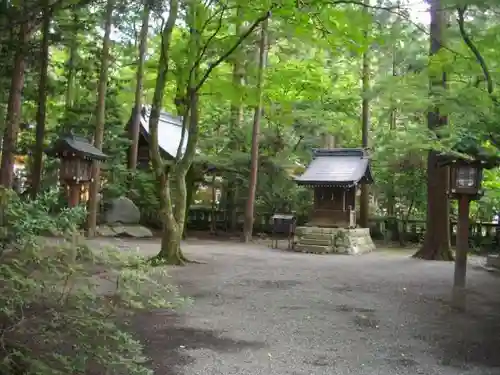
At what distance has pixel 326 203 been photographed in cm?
1700

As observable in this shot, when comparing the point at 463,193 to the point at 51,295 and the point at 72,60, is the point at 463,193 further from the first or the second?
the point at 72,60

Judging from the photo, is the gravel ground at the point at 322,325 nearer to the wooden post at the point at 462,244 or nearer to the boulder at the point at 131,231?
the wooden post at the point at 462,244

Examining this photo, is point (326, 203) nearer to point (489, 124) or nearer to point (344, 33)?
point (344, 33)

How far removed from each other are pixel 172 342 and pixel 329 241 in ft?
36.9

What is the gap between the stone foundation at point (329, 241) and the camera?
15656mm

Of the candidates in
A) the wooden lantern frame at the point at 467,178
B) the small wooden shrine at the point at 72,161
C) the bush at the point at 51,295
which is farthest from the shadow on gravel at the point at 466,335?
the small wooden shrine at the point at 72,161

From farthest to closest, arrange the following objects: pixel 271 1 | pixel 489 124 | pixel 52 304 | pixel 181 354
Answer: pixel 271 1, pixel 489 124, pixel 181 354, pixel 52 304

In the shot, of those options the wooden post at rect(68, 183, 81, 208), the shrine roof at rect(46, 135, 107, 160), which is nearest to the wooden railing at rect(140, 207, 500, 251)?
the shrine roof at rect(46, 135, 107, 160)

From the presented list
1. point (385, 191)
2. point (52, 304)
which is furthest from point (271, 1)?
point (385, 191)

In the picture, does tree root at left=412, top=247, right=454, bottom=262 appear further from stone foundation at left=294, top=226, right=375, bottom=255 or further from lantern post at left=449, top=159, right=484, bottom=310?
lantern post at left=449, top=159, right=484, bottom=310

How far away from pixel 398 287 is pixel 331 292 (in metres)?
1.57

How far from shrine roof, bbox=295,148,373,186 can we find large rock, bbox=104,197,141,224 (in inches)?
254

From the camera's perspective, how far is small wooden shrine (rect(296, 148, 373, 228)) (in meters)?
16.4

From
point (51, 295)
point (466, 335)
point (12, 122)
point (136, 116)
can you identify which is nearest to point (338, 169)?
point (136, 116)
